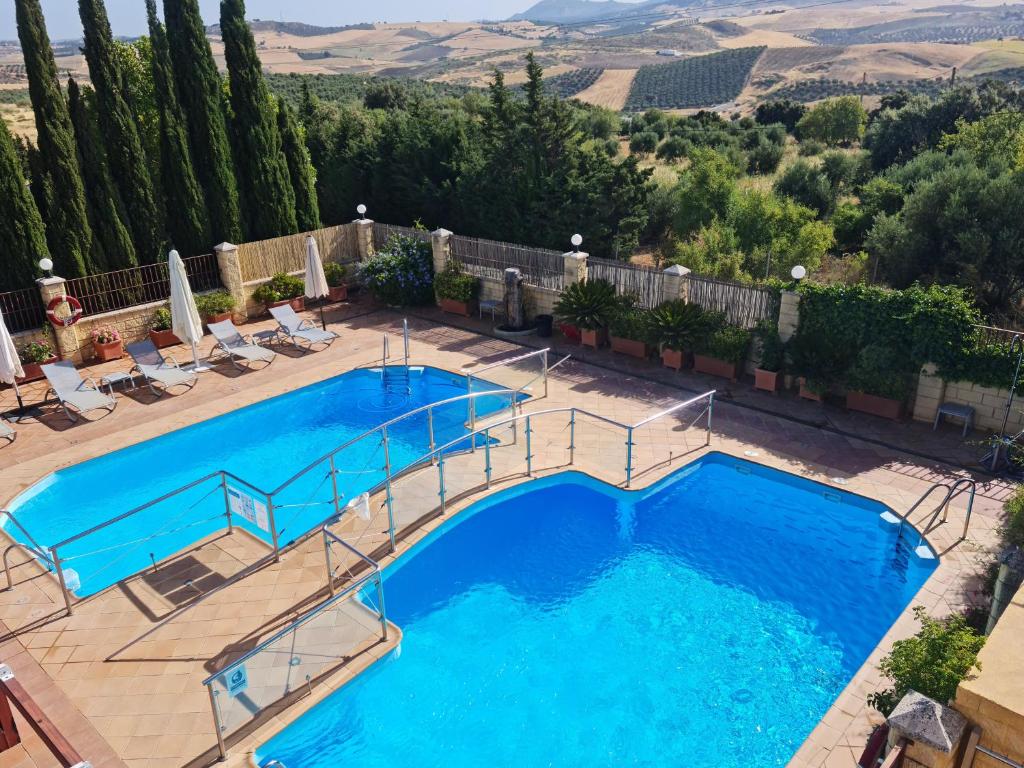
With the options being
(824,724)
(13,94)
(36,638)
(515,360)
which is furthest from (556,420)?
(13,94)

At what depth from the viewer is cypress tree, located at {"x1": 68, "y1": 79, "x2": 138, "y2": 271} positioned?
17.9 m

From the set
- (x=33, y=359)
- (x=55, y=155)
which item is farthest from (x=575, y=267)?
(x=33, y=359)

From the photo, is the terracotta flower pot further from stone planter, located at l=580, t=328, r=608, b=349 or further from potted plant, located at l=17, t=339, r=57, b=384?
stone planter, located at l=580, t=328, r=608, b=349

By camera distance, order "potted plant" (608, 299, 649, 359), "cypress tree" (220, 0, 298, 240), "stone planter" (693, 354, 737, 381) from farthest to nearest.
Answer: "cypress tree" (220, 0, 298, 240)
"potted plant" (608, 299, 649, 359)
"stone planter" (693, 354, 737, 381)

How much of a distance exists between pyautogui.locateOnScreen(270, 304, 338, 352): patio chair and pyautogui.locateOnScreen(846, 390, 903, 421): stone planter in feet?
38.8

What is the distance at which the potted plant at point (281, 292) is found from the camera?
2100cm

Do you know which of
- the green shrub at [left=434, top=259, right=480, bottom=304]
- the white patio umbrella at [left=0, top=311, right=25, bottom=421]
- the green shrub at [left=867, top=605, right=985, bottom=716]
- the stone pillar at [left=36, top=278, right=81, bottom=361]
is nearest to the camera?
the green shrub at [left=867, top=605, right=985, bottom=716]

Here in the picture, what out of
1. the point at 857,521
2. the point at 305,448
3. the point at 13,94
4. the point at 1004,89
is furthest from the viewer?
the point at 13,94

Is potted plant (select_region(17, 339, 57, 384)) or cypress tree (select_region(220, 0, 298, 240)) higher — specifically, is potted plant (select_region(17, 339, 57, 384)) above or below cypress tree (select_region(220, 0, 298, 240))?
below

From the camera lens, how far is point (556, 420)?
48.4ft

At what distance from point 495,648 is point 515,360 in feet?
23.5

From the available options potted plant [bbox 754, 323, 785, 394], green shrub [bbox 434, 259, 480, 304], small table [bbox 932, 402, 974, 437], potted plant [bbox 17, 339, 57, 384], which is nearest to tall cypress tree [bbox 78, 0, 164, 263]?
potted plant [bbox 17, 339, 57, 384]

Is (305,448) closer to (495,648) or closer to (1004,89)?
(495,648)

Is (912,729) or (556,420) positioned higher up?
(912,729)
